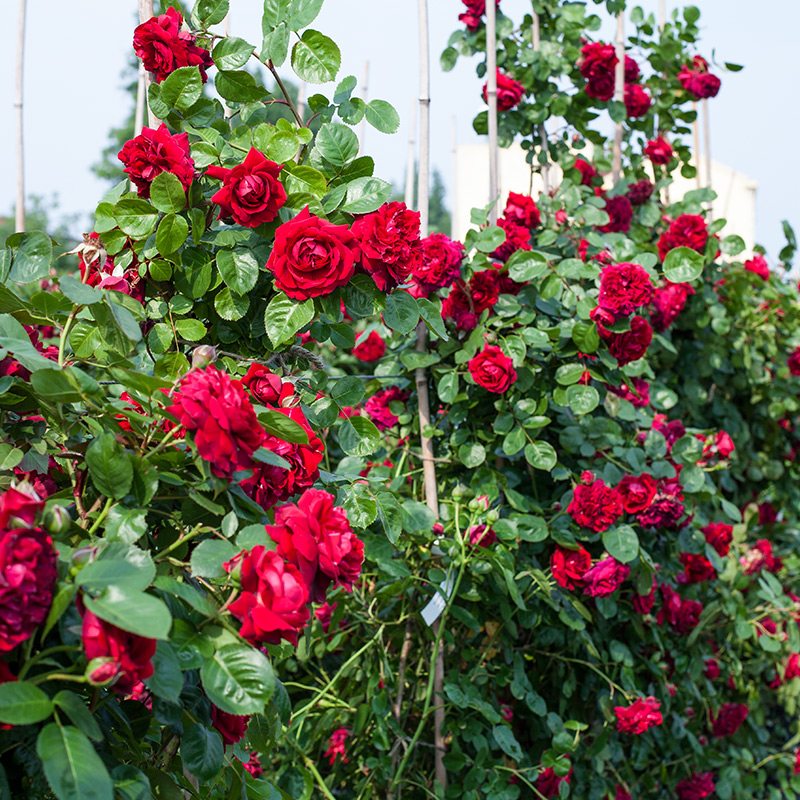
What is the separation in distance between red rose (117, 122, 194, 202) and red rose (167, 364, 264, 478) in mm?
402

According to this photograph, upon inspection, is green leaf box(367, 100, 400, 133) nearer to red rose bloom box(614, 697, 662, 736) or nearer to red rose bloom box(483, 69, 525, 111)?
red rose bloom box(483, 69, 525, 111)

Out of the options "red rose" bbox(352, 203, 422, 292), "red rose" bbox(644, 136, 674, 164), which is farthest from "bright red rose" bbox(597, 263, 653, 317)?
"red rose" bbox(644, 136, 674, 164)

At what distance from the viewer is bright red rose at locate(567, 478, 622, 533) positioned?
4.96ft

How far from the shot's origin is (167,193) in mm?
912

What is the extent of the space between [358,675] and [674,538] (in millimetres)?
856

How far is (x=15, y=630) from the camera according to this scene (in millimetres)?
491

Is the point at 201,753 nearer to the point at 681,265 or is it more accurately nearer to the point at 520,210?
the point at 681,265

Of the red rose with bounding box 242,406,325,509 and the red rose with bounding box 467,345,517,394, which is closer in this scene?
the red rose with bounding box 242,406,325,509

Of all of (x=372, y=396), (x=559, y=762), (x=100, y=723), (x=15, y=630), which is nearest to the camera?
(x=15, y=630)

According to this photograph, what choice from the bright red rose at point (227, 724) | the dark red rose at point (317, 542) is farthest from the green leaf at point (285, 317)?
the bright red rose at point (227, 724)

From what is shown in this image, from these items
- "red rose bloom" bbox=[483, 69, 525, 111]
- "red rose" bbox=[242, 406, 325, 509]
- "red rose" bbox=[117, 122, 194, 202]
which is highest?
"red rose bloom" bbox=[483, 69, 525, 111]

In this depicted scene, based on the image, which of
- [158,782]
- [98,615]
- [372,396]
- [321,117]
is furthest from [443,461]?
[98,615]

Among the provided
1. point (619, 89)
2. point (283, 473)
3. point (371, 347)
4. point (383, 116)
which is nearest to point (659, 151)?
point (619, 89)

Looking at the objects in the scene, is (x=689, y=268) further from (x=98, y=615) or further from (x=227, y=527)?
(x=98, y=615)
